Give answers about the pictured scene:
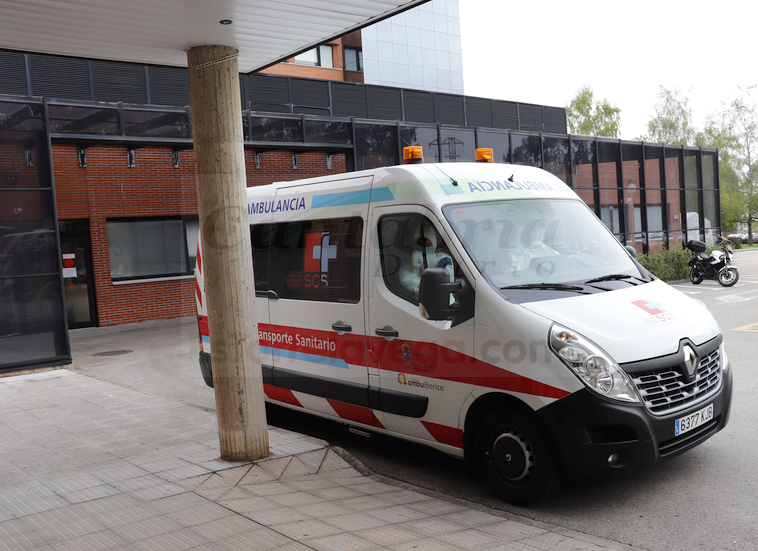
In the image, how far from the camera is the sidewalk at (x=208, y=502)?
12.2 ft

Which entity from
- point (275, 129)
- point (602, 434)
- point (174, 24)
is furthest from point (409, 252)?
point (275, 129)

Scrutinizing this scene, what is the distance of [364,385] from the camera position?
5.32 meters

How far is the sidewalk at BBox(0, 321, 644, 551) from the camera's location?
3.71 metres

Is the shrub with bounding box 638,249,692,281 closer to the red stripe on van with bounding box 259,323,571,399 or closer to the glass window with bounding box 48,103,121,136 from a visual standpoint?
the glass window with bounding box 48,103,121,136

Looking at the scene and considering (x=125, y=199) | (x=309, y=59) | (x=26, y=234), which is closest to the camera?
(x=26, y=234)

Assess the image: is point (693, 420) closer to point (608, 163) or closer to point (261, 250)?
point (261, 250)

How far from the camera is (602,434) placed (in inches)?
156

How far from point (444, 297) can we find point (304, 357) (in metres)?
2.12

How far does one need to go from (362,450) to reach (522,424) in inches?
84.8

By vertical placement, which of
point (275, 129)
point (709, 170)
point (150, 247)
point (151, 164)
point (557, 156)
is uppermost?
point (275, 129)

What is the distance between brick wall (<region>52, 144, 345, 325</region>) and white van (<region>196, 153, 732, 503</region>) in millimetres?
12150

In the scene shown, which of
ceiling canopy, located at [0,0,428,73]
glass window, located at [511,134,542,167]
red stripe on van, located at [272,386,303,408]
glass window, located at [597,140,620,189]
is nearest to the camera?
Result: ceiling canopy, located at [0,0,428,73]

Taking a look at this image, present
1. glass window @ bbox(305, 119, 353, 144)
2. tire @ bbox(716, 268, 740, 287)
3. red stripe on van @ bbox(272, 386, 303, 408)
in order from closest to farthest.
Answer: red stripe on van @ bbox(272, 386, 303, 408), glass window @ bbox(305, 119, 353, 144), tire @ bbox(716, 268, 740, 287)

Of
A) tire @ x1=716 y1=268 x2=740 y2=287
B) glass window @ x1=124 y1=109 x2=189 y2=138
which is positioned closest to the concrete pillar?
glass window @ x1=124 y1=109 x2=189 y2=138
